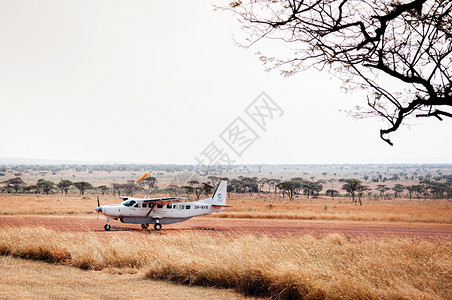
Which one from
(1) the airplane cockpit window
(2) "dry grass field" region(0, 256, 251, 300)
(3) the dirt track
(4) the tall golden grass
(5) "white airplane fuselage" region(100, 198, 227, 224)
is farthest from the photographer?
(1) the airplane cockpit window

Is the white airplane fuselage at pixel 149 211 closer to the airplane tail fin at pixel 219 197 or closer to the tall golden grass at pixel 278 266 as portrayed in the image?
the airplane tail fin at pixel 219 197

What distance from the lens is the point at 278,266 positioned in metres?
9.67

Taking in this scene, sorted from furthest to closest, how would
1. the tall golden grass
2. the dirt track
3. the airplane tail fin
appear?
1. the airplane tail fin
2. the dirt track
3. the tall golden grass

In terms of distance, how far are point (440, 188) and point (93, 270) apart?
10125cm

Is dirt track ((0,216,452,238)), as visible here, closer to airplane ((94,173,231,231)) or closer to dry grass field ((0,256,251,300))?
airplane ((94,173,231,231))

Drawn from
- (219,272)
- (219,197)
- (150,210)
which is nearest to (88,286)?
(219,272)

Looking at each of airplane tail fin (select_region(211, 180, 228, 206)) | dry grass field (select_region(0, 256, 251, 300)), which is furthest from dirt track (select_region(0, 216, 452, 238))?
dry grass field (select_region(0, 256, 251, 300))

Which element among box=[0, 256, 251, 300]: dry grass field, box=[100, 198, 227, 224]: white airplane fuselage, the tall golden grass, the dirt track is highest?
the tall golden grass

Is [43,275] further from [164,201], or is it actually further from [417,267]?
[164,201]

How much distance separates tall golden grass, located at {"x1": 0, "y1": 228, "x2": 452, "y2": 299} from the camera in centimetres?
841

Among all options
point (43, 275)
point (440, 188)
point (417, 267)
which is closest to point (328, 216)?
point (417, 267)

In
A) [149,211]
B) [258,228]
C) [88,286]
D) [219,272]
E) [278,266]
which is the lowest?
[258,228]

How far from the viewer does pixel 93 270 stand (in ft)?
39.3

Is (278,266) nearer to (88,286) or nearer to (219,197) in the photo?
(88,286)
